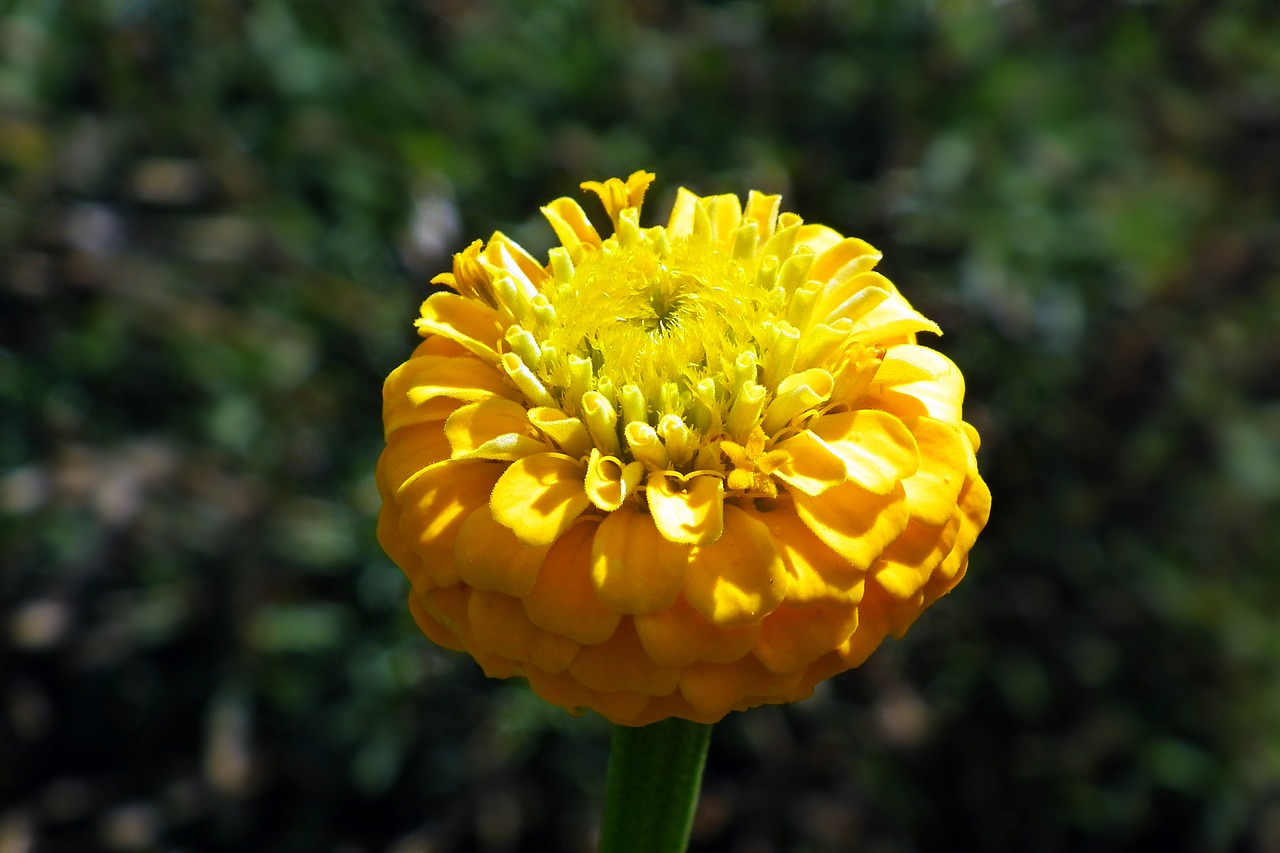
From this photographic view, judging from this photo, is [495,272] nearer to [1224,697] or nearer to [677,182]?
[677,182]

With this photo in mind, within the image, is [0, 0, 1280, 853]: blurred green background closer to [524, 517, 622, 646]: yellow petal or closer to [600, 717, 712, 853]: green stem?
[600, 717, 712, 853]: green stem

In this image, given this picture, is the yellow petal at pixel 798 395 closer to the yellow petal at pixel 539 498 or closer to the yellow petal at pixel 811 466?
the yellow petal at pixel 811 466

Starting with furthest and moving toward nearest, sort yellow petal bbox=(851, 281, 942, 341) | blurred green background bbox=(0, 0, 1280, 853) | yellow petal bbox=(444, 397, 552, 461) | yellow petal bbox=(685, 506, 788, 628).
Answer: blurred green background bbox=(0, 0, 1280, 853) → yellow petal bbox=(851, 281, 942, 341) → yellow petal bbox=(444, 397, 552, 461) → yellow petal bbox=(685, 506, 788, 628)

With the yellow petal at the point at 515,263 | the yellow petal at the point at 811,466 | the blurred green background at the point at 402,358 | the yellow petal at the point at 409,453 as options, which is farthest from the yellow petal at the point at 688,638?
the blurred green background at the point at 402,358

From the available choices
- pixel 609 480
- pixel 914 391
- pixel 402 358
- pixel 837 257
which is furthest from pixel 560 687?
pixel 402 358

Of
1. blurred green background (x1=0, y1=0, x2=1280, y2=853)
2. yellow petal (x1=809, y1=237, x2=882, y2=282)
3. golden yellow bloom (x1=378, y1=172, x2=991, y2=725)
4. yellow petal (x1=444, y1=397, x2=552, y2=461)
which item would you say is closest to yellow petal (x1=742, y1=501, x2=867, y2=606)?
golden yellow bloom (x1=378, y1=172, x2=991, y2=725)

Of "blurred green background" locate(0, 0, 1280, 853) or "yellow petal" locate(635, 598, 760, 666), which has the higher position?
"yellow petal" locate(635, 598, 760, 666)

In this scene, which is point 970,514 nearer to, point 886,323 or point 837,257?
point 886,323
